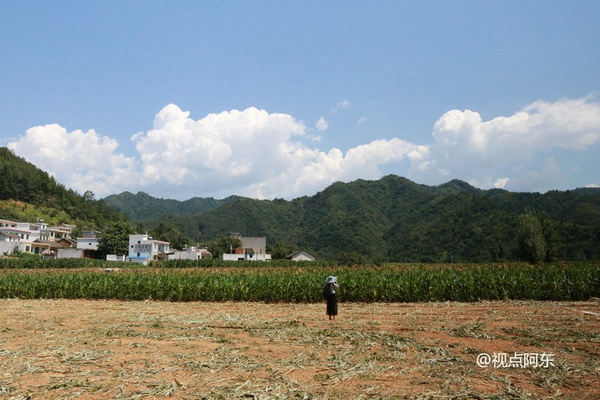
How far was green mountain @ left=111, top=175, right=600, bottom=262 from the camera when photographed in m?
73.7

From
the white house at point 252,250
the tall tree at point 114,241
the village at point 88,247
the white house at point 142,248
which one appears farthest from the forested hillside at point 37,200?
the white house at point 252,250

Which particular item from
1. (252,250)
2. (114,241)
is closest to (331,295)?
(114,241)

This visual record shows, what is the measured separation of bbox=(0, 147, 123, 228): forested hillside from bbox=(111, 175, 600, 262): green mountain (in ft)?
126

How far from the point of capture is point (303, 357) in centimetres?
891

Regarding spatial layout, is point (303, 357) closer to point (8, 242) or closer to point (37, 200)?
point (8, 242)

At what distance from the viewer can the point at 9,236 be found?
3221 inches

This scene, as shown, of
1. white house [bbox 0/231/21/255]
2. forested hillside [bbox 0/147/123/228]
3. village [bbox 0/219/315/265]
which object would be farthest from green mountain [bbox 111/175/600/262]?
white house [bbox 0/231/21/255]

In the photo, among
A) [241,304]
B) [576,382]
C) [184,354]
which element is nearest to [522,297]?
[241,304]

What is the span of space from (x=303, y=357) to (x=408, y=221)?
11248 cm

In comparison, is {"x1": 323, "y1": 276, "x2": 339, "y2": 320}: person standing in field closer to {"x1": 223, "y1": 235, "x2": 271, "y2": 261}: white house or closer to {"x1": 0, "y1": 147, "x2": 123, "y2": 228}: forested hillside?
{"x1": 223, "y1": 235, "x2": 271, "y2": 261}: white house

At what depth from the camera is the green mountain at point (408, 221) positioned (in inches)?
2902

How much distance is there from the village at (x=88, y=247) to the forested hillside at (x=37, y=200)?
18.2 meters

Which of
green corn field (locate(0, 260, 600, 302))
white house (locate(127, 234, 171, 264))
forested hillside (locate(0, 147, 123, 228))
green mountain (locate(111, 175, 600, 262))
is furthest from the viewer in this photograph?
forested hillside (locate(0, 147, 123, 228))

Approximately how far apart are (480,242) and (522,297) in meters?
58.3
